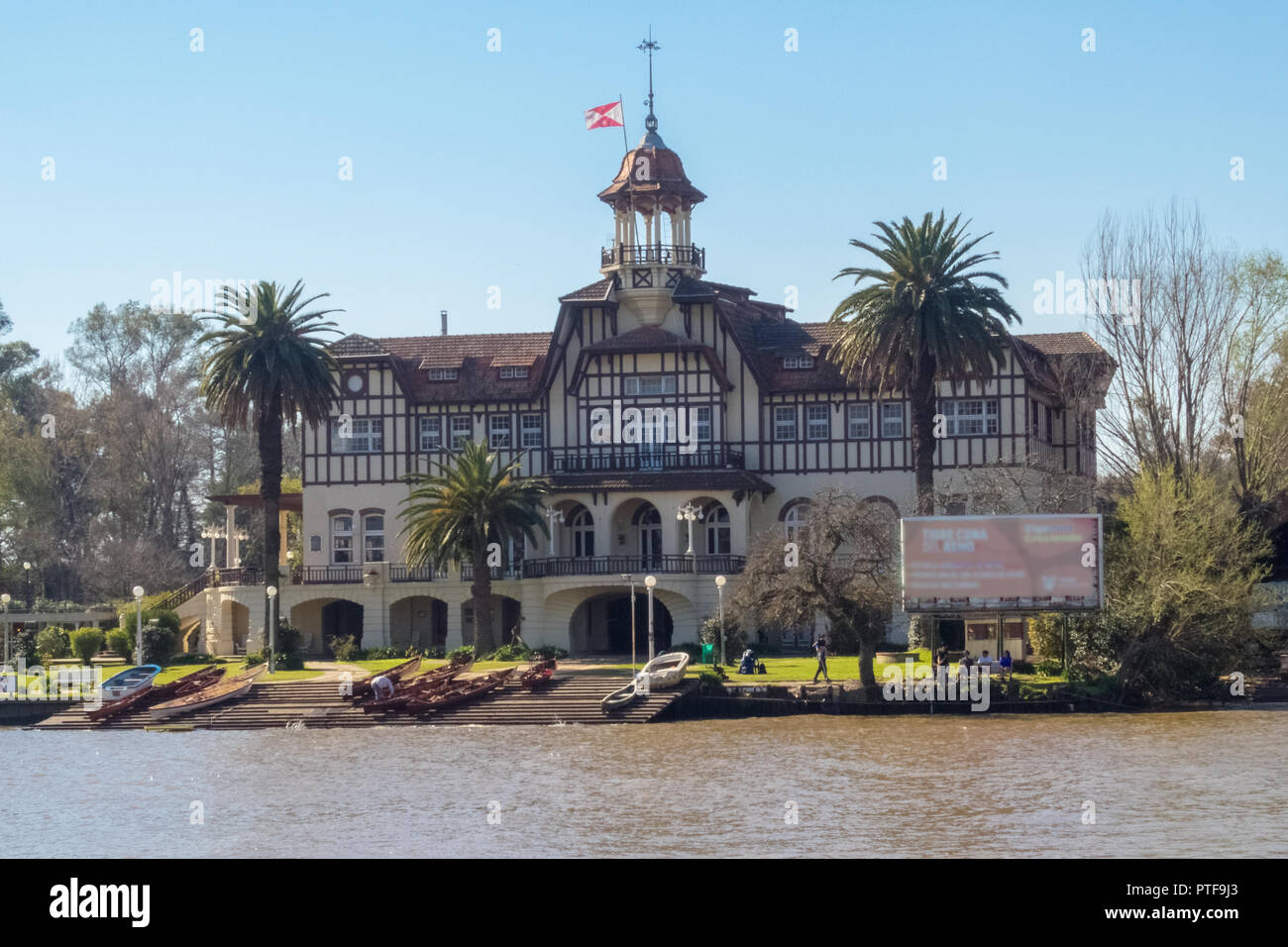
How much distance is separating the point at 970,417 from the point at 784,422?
723 centimetres

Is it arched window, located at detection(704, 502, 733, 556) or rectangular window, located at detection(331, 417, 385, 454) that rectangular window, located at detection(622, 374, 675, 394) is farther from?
rectangular window, located at detection(331, 417, 385, 454)

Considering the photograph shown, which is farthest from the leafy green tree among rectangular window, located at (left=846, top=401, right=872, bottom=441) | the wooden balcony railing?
the wooden balcony railing

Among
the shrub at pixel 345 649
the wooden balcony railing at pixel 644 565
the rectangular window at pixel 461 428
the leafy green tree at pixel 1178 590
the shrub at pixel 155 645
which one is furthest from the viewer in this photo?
the rectangular window at pixel 461 428

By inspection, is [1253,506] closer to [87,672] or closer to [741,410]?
[741,410]

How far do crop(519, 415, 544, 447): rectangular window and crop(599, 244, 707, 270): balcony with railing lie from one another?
700cm

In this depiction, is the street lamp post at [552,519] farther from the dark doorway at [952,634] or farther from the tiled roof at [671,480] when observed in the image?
the dark doorway at [952,634]

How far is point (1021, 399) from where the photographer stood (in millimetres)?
65188

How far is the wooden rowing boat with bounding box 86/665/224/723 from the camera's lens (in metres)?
53.9

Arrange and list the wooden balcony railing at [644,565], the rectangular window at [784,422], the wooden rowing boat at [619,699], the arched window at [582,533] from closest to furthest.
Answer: the wooden rowing boat at [619,699] → the wooden balcony railing at [644,565] → the rectangular window at [784,422] → the arched window at [582,533]

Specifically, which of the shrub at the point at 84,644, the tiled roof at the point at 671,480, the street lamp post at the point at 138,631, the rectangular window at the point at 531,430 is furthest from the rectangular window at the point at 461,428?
the shrub at the point at 84,644

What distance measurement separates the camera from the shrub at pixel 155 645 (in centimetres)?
6525

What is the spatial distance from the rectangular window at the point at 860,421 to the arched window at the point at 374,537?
63.1 ft
